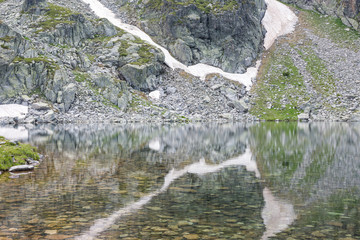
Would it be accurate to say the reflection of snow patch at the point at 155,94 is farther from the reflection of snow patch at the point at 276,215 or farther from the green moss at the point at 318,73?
the reflection of snow patch at the point at 276,215

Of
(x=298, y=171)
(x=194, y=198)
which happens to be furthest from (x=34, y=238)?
(x=298, y=171)

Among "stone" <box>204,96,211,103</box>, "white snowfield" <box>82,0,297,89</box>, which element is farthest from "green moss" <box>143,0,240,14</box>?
"stone" <box>204,96,211,103</box>

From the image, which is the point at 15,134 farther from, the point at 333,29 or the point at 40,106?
the point at 333,29

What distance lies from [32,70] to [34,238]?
84933mm

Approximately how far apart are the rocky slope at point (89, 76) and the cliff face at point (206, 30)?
11446 millimetres

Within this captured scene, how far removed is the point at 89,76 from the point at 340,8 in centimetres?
11372

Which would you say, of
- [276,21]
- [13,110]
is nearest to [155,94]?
[13,110]

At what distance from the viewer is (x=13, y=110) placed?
76.1 metres

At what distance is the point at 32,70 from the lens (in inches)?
3292

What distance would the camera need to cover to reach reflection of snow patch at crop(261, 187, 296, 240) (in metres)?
9.62

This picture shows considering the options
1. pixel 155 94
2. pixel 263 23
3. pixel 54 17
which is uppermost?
pixel 263 23

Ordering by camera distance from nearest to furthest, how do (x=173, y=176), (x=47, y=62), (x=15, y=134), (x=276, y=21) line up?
(x=173, y=176), (x=15, y=134), (x=47, y=62), (x=276, y=21)

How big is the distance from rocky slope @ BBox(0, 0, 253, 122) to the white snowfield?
5.09 meters

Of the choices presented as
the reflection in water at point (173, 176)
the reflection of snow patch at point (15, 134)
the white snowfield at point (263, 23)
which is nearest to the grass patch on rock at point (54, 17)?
the white snowfield at point (263, 23)
